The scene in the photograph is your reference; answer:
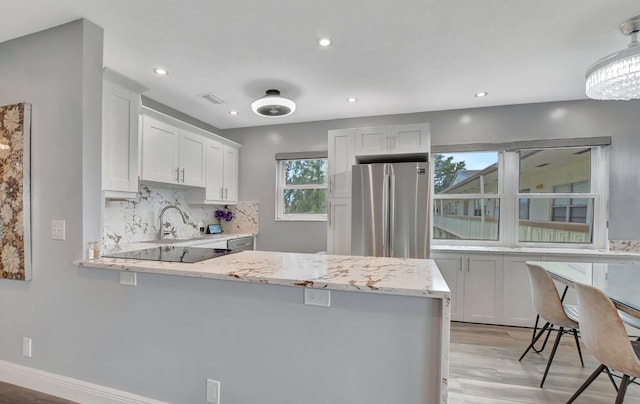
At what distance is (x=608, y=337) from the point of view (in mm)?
1558

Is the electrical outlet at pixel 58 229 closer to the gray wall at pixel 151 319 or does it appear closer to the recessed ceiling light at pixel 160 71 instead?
the gray wall at pixel 151 319

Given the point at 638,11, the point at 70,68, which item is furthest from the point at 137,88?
the point at 638,11

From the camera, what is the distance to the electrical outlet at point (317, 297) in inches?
55.2

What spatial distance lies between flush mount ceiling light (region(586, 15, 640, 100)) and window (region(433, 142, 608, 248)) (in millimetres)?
1435

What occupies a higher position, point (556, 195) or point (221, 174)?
point (221, 174)

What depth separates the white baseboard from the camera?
1764 mm

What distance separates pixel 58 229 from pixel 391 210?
2.72 meters

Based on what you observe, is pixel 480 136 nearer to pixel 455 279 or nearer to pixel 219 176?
pixel 455 279

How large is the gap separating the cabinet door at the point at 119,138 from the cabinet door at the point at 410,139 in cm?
258

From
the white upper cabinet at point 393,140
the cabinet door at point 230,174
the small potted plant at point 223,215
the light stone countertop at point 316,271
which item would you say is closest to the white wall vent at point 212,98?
the cabinet door at point 230,174

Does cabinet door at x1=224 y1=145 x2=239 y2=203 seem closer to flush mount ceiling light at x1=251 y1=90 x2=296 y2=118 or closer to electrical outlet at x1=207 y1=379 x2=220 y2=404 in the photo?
flush mount ceiling light at x1=251 y1=90 x2=296 y2=118

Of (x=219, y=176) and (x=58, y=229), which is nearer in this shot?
(x=58, y=229)

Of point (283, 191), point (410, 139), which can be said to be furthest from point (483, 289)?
point (283, 191)

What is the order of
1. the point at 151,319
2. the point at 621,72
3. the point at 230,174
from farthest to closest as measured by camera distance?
the point at 230,174 → the point at 621,72 → the point at 151,319
